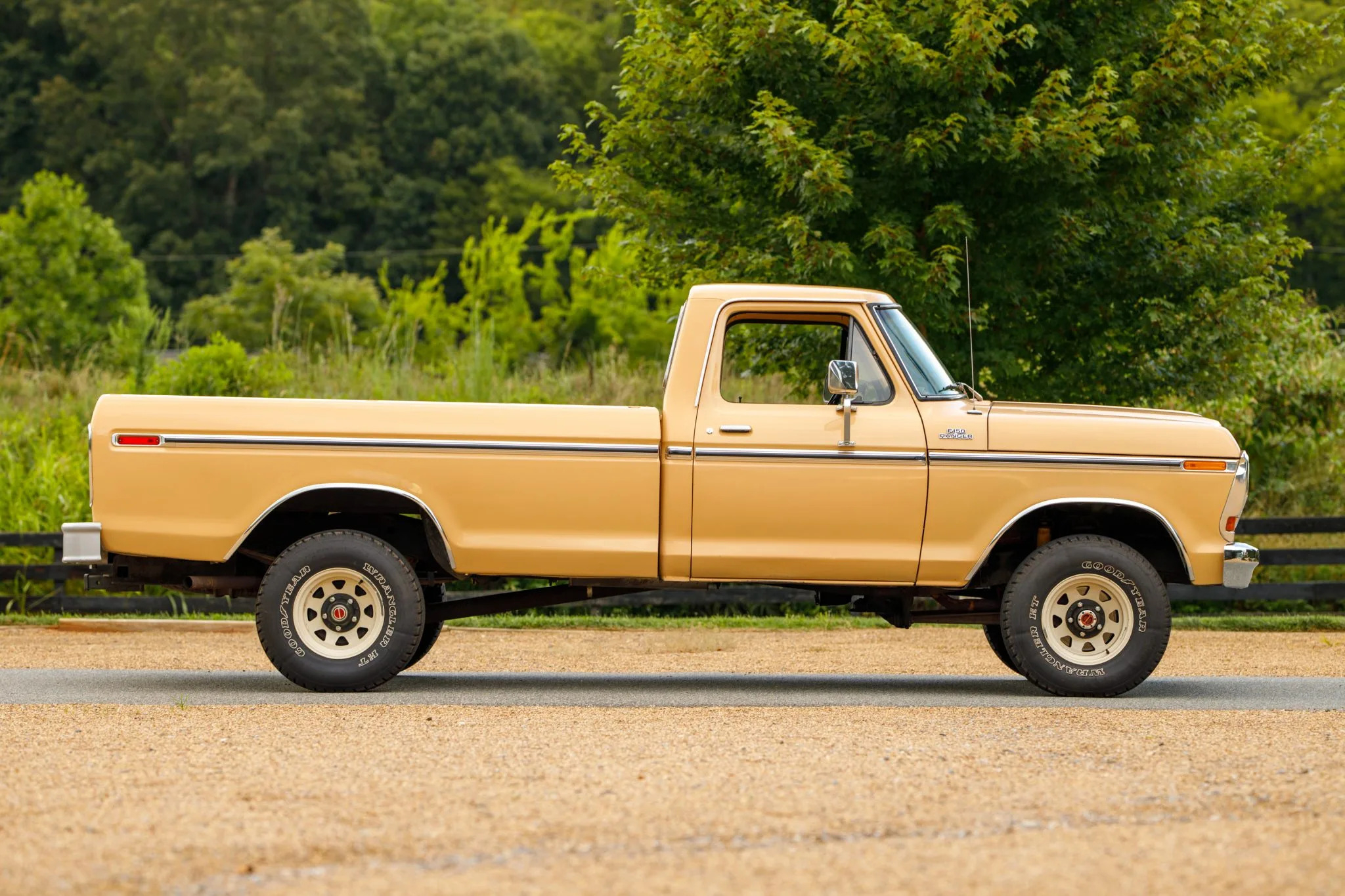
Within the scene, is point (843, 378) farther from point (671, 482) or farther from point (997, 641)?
point (997, 641)

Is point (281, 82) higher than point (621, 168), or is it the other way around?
point (281, 82)

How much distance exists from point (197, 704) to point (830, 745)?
3.48 m

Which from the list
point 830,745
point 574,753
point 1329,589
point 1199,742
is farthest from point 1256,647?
point 574,753

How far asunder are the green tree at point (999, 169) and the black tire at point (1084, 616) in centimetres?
385

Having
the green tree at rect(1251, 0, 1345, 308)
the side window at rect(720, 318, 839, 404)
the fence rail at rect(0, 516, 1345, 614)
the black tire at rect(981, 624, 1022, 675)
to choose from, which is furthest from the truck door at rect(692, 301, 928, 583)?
the green tree at rect(1251, 0, 1345, 308)

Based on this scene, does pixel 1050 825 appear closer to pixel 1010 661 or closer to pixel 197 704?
pixel 1010 661

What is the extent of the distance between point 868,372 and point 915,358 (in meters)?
0.29

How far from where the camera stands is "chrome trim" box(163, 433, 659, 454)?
8734 millimetres

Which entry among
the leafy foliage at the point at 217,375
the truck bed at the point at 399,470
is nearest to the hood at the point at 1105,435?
the truck bed at the point at 399,470

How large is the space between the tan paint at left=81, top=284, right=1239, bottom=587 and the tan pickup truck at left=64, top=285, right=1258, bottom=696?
1 cm

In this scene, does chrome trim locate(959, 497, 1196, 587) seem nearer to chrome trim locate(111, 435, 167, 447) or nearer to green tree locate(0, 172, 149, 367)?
chrome trim locate(111, 435, 167, 447)

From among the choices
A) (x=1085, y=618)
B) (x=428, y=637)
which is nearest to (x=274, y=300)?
(x=428, y=637)

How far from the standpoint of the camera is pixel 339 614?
884 cm

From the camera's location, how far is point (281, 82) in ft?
220
